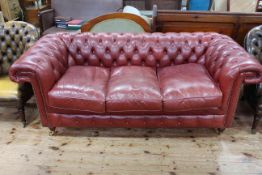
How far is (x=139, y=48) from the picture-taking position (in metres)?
2.55

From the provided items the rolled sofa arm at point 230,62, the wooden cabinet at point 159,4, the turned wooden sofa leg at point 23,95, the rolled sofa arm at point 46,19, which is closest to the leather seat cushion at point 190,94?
the rolled sofa arm at point 230,62

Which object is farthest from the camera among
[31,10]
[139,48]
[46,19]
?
[31,10]

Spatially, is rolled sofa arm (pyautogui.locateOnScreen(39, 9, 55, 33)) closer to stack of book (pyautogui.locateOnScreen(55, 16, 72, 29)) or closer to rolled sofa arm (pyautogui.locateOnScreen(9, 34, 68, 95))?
stack of book (pyautogui.locateOnScreen(55, 16, 72, 29))

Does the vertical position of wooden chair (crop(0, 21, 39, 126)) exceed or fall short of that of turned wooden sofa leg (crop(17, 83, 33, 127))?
it exceeds it

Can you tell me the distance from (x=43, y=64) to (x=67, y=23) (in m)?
2.21

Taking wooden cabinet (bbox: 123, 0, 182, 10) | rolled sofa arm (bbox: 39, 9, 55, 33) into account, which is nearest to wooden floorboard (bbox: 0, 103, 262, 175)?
rolled sofa arm (bbox: 39, 9, 55, 33)

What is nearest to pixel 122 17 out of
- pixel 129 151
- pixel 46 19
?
pixel 129 151

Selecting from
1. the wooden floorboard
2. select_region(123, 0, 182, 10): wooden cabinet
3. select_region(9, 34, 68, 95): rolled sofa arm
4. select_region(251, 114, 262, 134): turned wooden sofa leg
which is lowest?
the wooden floorboard

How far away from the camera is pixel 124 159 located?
2070 millimetres

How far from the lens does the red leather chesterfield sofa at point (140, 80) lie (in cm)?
205

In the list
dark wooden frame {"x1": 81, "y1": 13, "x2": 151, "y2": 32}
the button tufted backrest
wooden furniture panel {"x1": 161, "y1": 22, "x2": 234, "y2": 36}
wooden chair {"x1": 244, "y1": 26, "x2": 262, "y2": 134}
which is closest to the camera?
wooden chair {"x1": 244, "y1": 26, "x2": 262, "y2": 134}

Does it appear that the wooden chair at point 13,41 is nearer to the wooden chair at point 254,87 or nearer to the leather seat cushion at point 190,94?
the leather seat cushion at point 190,94

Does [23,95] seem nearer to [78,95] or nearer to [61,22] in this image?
[78,95]

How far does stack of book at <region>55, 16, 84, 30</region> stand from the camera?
4.04m
